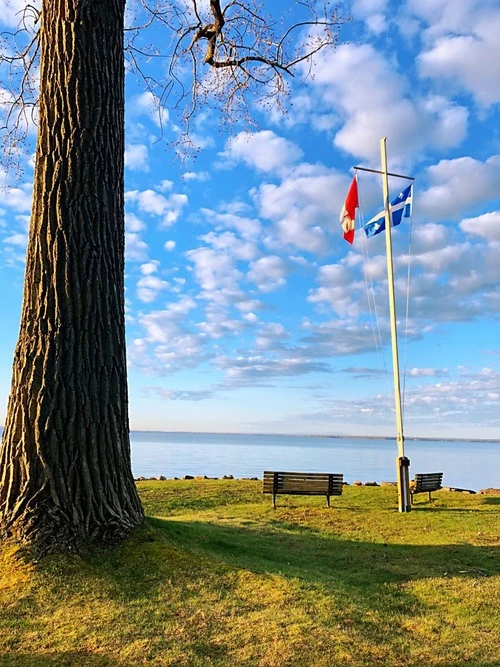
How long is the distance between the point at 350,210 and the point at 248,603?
9.57 meters

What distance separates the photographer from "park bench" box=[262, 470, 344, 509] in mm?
11008

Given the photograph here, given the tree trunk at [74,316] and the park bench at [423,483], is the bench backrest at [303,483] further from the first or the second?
the tree trunk at [74,316]

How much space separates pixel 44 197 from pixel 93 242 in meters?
0.63

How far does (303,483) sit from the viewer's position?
11.1 meters

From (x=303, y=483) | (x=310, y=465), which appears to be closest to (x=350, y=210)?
(x=303, y=483)

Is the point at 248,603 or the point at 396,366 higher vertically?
the point at 396,366

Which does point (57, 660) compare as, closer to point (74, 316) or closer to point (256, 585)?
point (256, 585)

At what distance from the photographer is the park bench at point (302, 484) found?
11.0 m

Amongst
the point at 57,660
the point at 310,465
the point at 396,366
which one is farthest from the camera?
the point at 310,465

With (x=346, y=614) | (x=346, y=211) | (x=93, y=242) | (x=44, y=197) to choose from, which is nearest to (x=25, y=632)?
(x=346, y=614)

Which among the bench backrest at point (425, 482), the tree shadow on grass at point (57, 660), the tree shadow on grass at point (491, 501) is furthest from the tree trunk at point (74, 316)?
the tree shadow on grass at point (491, 501)

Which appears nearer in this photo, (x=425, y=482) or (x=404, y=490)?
(x=404, y=490)

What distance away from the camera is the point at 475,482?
2781 centimetres

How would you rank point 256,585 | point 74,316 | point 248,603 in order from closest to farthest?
point 248,603 < point 256,585 < point 74,316
